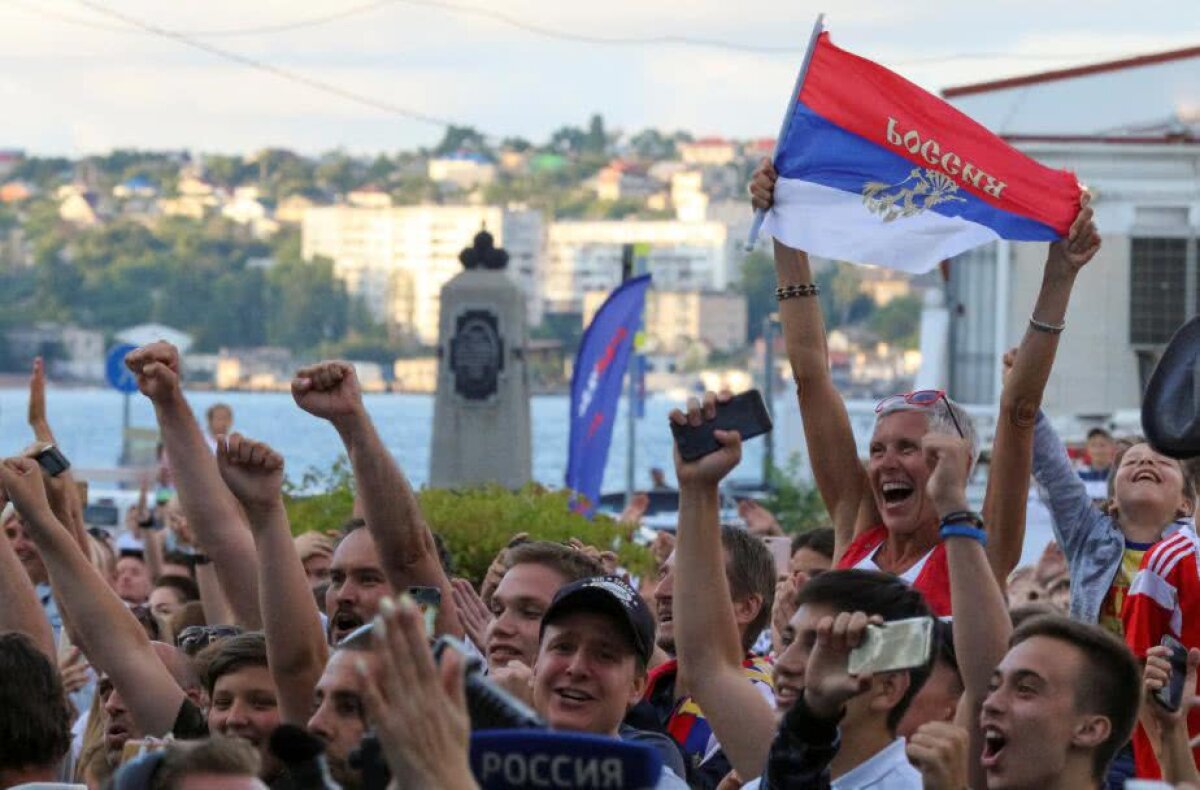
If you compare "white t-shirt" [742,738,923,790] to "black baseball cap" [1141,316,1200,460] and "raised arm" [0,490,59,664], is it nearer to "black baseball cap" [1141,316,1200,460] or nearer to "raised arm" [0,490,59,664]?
"black baseball cap" [1141,316,1200,460]

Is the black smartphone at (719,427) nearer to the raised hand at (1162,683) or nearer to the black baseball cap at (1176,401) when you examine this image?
the black baseball cap at (1176,401)

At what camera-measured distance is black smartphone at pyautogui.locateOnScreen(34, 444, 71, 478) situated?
786 cm

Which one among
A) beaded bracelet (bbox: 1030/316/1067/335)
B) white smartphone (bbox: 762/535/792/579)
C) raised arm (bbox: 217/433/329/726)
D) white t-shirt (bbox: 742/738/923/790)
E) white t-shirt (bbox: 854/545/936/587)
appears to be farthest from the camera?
white smartphone (bbox: 762/535/792/579)

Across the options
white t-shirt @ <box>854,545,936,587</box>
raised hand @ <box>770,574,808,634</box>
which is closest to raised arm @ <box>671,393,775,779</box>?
white t-shirt @ <box>854,545,936,587</box>

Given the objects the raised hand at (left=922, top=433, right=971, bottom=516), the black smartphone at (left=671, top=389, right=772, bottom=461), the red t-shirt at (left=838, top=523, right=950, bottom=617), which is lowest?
the red t-shirt at (left=838, top=523, right=950, bottom=617)

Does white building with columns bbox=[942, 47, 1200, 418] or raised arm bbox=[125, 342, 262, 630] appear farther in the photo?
white building with columns bbox=[942, 47, 1200, 418]

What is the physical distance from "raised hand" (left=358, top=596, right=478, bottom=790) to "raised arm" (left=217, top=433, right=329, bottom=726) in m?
2.69

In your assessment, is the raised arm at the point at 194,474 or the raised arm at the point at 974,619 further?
the raised arm at the point at 194,474

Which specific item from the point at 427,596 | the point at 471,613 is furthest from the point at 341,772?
the point at 471,613

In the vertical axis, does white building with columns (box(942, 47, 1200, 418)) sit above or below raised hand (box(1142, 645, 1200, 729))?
above

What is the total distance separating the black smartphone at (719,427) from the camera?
595cm

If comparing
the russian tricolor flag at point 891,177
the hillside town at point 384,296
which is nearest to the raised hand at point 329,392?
the russian tricolor flag at point 891,177

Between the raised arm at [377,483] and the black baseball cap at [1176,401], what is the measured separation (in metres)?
2.03

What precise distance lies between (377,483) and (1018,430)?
5.79 ft
